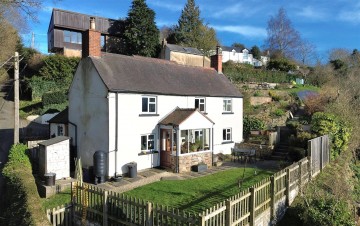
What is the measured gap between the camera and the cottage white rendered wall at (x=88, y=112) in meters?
17.3

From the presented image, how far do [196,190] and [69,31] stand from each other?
39.4m

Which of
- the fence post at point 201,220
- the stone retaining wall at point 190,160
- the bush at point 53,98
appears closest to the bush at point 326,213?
the fence post at point 201,220

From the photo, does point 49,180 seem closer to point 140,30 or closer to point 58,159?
point 58,159

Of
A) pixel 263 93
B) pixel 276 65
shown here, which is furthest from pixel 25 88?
pixel 276 65

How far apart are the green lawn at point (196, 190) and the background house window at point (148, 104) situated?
5.38 m

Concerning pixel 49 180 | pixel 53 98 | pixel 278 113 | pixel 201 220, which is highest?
pixel 53 98

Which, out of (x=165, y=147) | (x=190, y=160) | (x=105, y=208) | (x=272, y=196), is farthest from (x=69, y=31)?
(x=272, y=196)

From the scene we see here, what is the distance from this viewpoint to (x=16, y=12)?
12.0 m

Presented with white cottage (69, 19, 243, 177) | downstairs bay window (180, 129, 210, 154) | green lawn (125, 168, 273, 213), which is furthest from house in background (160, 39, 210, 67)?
green lawn (125, 168, 273, 213)

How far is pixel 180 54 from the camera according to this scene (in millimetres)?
47250

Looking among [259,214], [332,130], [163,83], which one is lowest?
[259,214]

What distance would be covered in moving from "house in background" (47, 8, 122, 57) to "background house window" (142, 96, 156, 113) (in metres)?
30.5

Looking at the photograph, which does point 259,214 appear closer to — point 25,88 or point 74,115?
point 74,115

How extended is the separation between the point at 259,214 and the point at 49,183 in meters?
11.1
